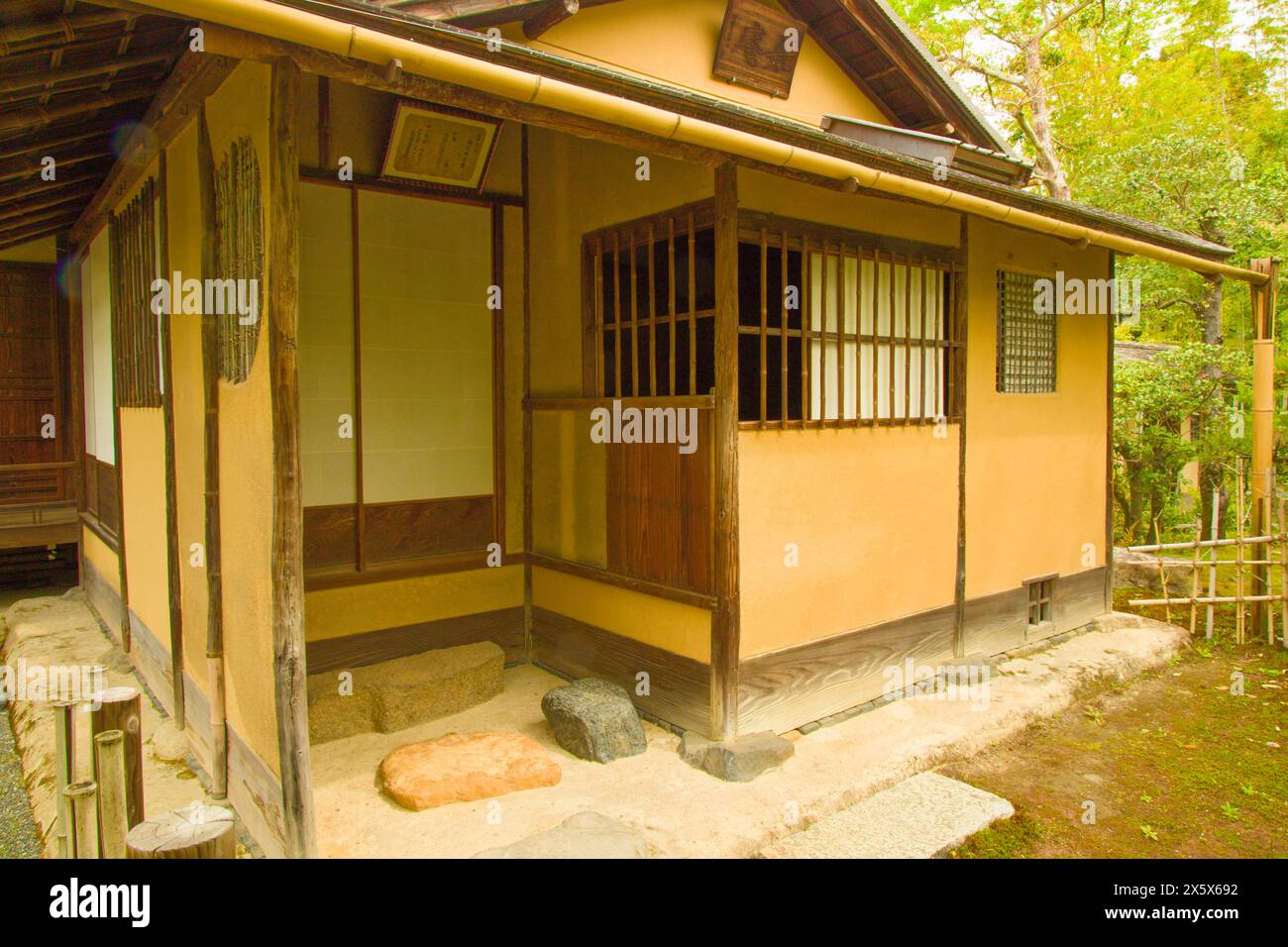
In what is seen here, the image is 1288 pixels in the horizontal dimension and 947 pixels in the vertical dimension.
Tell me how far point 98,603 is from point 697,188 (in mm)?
7895

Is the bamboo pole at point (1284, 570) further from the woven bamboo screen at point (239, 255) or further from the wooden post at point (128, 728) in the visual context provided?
the wooden post at point (128, 728)

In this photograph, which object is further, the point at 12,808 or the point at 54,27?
the point at 12,808

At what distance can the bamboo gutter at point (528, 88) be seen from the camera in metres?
2.98

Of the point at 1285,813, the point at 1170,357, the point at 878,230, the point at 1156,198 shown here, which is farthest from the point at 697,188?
the point at 1156,198

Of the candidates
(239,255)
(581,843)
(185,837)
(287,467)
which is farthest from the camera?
(239,255)

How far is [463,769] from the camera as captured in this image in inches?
194

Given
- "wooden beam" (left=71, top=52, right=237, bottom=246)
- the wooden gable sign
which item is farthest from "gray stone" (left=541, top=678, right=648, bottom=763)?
the wooden gable sign

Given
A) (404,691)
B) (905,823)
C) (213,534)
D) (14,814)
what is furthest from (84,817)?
(905,823)

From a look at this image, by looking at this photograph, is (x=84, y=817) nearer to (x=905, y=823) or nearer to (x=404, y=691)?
(x=404, y=691)

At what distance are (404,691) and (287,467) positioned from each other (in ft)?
8.49

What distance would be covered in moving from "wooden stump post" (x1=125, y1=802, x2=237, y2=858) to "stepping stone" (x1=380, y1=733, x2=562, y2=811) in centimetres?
182

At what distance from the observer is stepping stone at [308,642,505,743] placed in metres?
5.68

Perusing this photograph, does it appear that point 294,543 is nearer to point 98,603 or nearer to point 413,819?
point 413,819

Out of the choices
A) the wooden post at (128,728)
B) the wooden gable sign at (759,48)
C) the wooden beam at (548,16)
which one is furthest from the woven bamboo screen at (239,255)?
the wooden gable sign at (759,48)
